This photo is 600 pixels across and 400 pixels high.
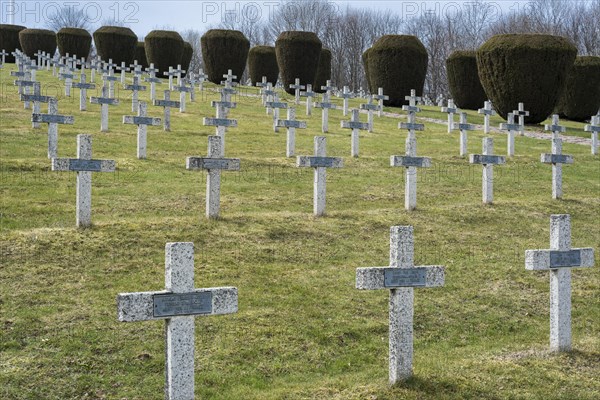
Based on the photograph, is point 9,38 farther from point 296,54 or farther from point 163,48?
point 296,54

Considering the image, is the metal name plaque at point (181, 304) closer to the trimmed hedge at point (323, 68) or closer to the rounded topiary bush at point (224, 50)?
the rounded topiary bush at point (224, 50)

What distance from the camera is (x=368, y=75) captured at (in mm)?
34688

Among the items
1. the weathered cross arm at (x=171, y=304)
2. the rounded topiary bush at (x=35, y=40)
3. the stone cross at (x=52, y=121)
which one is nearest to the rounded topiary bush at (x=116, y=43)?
the rounded topiary bush at (x=35, y=40)

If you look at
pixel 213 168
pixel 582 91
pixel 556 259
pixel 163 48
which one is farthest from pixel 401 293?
pixel 163 48

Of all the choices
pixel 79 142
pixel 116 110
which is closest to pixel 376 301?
pixel 79 142

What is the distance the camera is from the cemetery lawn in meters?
6.57

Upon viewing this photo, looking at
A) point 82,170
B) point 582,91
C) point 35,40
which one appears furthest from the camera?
point 35,40

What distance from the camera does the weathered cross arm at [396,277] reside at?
6.26 meters

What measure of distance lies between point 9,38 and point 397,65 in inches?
1011

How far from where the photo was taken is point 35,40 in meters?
44.2

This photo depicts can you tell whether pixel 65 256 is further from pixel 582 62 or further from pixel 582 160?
pixel 582 62

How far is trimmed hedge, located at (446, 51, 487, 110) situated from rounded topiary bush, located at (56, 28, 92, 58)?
66.3 ft

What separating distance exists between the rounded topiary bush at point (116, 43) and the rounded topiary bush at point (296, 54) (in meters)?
9.75

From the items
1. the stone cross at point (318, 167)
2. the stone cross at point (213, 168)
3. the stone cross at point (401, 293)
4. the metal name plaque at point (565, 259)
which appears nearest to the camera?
the stone cross at point (401, 293)
